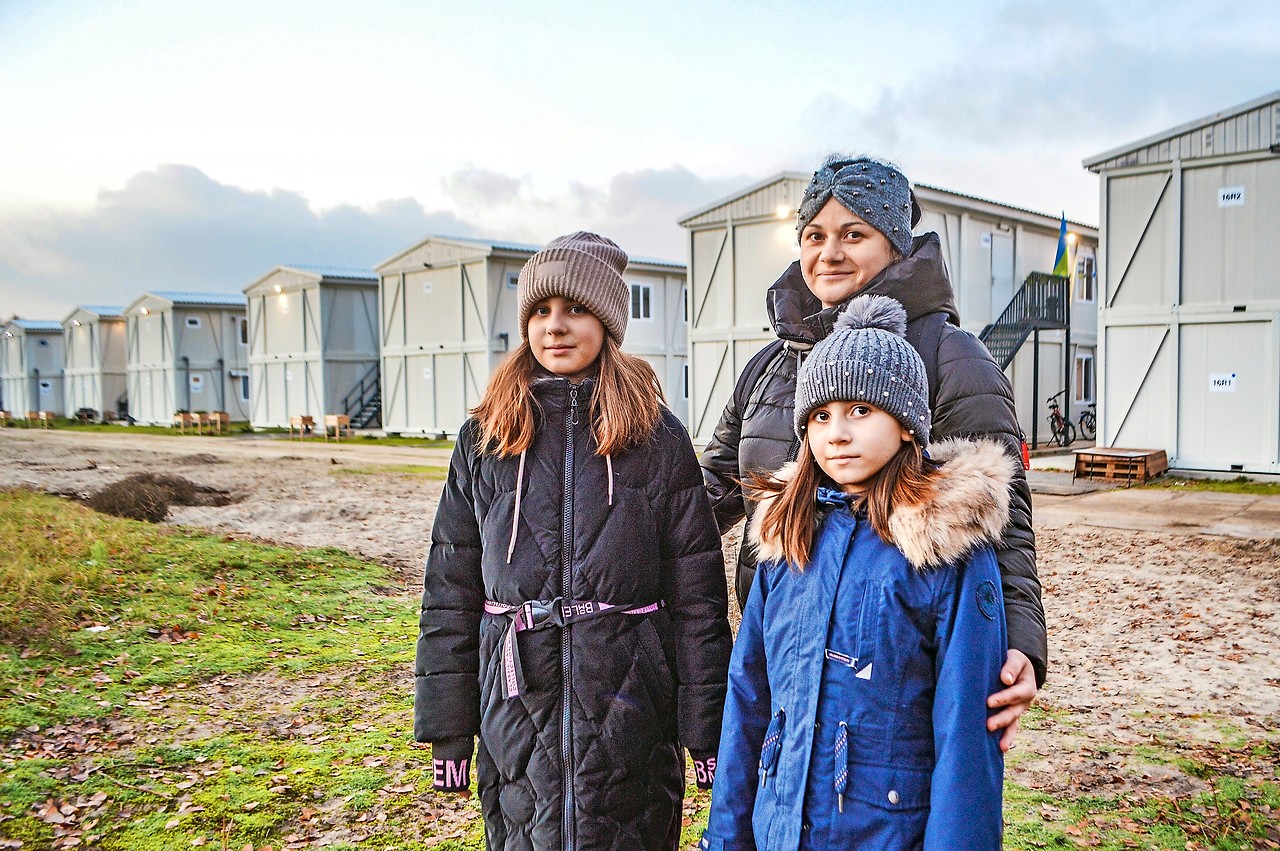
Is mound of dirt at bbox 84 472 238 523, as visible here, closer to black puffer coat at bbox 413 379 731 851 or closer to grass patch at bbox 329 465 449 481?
grass patch at bbox 329 465 449 481

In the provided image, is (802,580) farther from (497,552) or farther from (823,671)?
(497,552)

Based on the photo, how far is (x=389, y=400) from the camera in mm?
31844

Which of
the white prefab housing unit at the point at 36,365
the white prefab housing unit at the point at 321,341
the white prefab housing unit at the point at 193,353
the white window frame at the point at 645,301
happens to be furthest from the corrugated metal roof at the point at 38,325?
the white window frame at the point at 645,301

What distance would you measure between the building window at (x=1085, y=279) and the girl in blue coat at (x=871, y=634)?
27.4m

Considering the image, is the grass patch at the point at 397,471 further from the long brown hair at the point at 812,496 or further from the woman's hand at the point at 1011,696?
the woman's hand at the point at 1011,696

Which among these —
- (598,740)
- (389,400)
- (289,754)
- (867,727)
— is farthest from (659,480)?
(389,400)

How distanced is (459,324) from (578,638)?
89.5 feet

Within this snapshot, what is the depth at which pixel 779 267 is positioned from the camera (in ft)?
69.5

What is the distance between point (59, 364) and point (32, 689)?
199 feet

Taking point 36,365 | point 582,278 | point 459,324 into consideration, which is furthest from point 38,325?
point 582,278

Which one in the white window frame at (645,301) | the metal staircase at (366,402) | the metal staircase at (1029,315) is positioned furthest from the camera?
the metal staircase at (366,402)

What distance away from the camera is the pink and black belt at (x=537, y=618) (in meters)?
2.44

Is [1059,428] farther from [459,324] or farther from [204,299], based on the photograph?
[204,299]

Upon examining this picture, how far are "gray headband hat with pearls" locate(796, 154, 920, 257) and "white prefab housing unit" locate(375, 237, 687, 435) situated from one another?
82.0 ft
